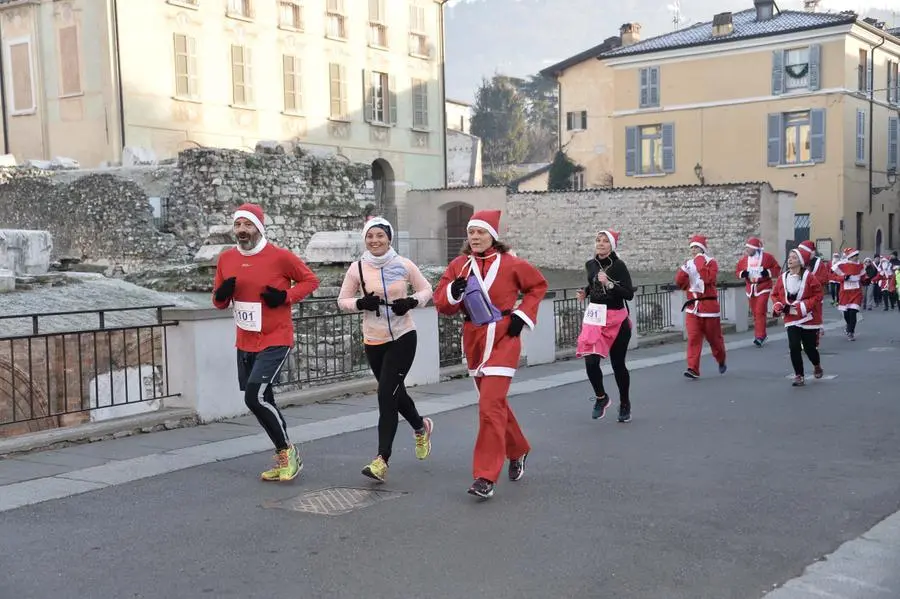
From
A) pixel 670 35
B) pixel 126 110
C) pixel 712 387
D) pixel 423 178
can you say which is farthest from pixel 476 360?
pixel 670 35

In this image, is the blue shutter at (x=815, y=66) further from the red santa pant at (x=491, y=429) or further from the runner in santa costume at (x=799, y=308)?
the red santa pant at (x=491, y=429)

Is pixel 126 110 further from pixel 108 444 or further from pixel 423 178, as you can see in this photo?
pixel 108 444

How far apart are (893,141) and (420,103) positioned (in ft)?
68.5

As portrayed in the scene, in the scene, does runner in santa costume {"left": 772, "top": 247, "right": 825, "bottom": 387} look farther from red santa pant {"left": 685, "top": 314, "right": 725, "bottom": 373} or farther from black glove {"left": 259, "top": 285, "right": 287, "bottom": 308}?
black glove {"left": 259, "top": 285, "right": 287, "bottom": 308}

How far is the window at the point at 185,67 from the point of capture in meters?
31.6

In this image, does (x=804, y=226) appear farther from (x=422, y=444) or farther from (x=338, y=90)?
(x=422, y=444)

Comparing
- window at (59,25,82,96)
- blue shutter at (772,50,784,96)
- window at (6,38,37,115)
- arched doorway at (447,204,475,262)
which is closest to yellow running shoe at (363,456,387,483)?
window at (59,25,82,96)

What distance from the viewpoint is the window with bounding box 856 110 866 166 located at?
Result: 134 ft

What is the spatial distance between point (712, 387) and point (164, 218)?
1831cm

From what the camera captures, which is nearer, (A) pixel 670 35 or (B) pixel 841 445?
(B) pixel 841 445

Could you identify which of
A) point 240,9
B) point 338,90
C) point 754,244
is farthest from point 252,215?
point 338,90

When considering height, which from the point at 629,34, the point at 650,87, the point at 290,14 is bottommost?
the point at 650,87

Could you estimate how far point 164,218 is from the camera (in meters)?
26.8

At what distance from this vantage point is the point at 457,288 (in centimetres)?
662
